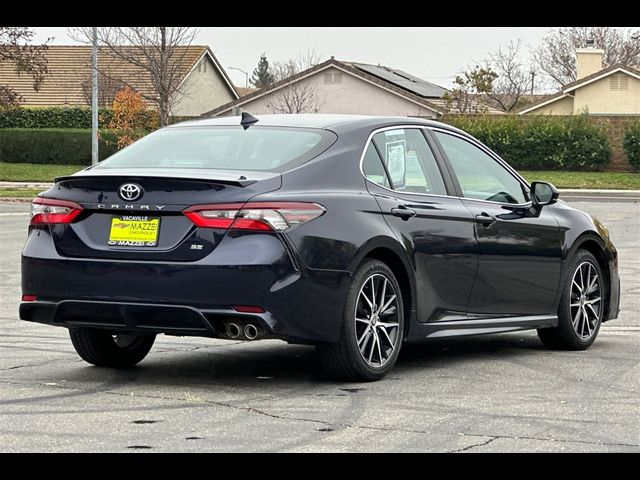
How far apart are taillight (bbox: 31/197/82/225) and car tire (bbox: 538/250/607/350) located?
3.55 meters

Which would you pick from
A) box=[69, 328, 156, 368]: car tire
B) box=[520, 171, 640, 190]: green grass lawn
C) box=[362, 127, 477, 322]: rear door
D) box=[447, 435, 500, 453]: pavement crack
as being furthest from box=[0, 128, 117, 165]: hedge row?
box=[447, 435, 500, 453]: pavement crack

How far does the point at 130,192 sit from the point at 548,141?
43544 mm

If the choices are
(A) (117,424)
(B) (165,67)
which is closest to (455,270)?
(A) (117,424)

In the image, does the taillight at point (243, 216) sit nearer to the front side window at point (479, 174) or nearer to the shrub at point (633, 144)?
the front side window at point (479, 174)

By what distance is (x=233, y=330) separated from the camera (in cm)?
726

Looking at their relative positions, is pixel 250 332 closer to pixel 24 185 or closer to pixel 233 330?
pixel 233 330

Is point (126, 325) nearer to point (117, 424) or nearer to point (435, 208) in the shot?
point (117, 424)

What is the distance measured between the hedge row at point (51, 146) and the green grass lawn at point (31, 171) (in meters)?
0.50

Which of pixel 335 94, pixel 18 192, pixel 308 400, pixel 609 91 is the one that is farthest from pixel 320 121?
pixel 609 91

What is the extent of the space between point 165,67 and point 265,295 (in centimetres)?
4525

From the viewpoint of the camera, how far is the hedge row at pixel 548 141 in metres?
49.3

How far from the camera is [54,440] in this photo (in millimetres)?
5965
